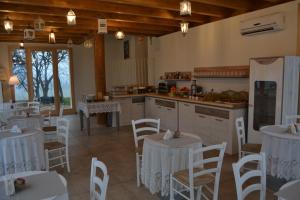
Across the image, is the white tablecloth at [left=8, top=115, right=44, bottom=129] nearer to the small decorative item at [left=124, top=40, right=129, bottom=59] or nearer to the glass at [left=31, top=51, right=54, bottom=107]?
the glass at [left=31, top=51, right=54, bottom=107]

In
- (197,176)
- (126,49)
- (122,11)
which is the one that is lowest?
(197,176)

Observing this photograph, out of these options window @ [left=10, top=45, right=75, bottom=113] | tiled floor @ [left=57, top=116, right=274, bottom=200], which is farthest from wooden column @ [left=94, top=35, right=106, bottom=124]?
window @ [left=10, top=45, right=75, bottom=113]

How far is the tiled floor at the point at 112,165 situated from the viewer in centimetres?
336

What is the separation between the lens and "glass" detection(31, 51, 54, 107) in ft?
31.9

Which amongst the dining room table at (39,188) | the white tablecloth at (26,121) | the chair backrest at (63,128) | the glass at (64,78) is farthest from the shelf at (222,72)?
the glass at (64,78)

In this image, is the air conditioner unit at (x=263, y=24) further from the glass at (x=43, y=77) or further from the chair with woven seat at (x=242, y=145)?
the glass at (x=43, y=77)

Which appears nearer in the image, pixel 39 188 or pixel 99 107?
pixel 39 188

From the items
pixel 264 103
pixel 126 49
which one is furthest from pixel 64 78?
pixel 264 103

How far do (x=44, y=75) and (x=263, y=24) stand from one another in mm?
8033

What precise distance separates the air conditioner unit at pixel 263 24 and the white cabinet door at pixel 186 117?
191 cm

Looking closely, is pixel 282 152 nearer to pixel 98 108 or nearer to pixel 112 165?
pixel 112 165

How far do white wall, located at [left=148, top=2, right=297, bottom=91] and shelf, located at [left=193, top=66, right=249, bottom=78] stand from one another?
113 mm

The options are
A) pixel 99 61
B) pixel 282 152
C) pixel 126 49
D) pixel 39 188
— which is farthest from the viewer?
pixel 126 49

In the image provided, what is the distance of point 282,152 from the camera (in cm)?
315
